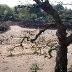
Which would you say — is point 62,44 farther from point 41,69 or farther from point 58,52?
point 41,69

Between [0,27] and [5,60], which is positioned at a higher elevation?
[0,27]

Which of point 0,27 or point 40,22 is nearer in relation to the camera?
point 0,27

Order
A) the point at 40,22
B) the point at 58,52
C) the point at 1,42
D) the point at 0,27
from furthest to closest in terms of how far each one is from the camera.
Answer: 1. the point at 40,22
2. the point at 0,27
3. the point at 1,42
4. the point at 58,52

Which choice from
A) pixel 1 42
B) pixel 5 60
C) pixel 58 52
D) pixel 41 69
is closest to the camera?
Answer: pixel 58 52

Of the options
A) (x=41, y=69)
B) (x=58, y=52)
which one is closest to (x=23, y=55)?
(x=41, y=69)

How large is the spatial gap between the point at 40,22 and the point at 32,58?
124 ft

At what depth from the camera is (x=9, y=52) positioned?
31797mm

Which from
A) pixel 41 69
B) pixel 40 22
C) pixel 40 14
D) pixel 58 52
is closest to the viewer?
pixel 58 52

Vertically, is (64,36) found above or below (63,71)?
above

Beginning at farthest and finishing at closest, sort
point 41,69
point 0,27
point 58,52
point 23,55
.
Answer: point 0,27, point 23,55, point 41,69, point 58,52

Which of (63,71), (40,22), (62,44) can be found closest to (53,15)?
(62,44)

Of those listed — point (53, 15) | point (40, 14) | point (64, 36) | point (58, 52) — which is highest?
point (40, 14)

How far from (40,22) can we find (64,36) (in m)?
52.4

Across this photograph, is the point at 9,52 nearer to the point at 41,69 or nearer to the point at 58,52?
the point at 41,69
